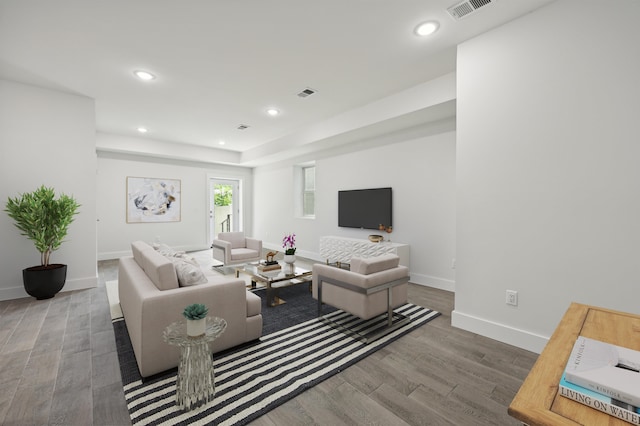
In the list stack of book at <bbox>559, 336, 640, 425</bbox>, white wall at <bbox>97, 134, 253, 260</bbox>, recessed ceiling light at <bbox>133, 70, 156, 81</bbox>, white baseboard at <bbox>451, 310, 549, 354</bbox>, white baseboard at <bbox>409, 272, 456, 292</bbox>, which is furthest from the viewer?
white wall at <bbox>97, 134, 253, 260</bbox>

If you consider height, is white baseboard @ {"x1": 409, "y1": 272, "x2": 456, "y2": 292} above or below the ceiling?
below

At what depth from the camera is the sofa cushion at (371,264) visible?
2.65 metres

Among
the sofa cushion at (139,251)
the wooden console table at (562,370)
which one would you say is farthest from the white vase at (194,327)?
the wooden console table at (562,370)

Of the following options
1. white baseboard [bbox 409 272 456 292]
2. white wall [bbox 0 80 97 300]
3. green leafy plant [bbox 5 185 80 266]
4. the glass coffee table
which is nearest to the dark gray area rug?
the glass coffee table

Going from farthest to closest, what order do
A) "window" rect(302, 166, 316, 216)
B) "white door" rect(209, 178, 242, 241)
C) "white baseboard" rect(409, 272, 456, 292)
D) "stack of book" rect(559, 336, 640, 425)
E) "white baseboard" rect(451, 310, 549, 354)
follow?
"white door" rect(209, 178, 242, 241) < "window" rect(302, 166, 316, 216) < "white baseboard" rect(409, 272, 456, 292) < "white baseboard" rect(451, 310, 549, 354) < "stack of book" rect(559, 336, 640, 425)

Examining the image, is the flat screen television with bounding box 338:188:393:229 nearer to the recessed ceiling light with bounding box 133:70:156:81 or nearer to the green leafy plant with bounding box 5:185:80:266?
the recessed ceiling light with bounding box 133:70:156:81

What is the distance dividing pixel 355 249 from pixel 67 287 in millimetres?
4393

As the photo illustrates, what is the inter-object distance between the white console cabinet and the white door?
3.92 metres

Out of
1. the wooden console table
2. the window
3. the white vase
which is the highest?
the window

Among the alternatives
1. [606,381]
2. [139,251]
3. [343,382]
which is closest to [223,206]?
[139,251]

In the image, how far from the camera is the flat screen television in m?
4.98

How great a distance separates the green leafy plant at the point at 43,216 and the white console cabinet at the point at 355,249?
4.03 metres

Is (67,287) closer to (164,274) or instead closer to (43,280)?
(43,280)

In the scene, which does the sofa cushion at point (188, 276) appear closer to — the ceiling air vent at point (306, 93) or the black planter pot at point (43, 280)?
the black planter pot at point (43, 280)
